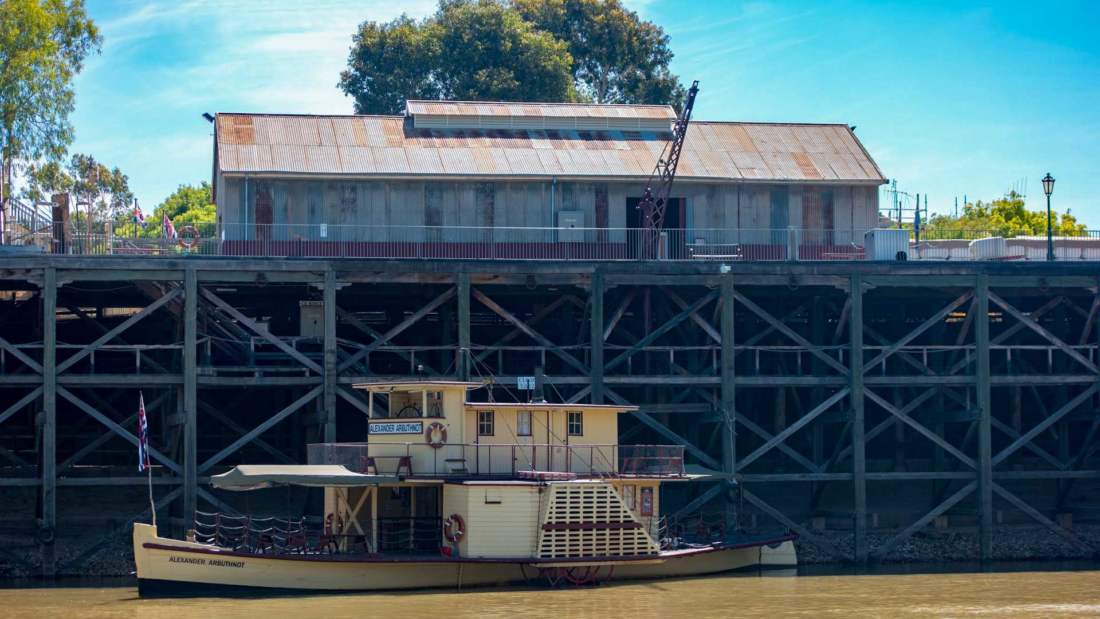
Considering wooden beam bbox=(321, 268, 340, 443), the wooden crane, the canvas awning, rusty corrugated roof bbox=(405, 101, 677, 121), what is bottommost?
the canvas awning

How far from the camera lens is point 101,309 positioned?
5575 cm

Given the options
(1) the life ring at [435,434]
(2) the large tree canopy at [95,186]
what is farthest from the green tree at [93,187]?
(1) the life ring at [435,434]

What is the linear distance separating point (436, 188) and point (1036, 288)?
19442mm

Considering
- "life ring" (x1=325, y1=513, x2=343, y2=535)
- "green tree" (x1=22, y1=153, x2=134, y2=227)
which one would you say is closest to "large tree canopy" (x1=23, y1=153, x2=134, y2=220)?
"green tree" (x1=22, y1=153, x2=134, y2=227)

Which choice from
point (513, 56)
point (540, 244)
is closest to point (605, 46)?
Answer: point (513, 56)

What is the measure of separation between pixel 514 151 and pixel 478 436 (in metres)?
16.9

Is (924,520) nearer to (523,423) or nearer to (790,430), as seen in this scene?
(790,430)

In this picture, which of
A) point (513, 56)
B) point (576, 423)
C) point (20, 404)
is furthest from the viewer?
point (513, 56)

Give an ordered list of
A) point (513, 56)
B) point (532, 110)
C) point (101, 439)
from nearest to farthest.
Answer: point (101, 439) < point (532, 110) < point (513, 56)

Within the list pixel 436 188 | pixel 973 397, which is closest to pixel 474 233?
pixel 436 188

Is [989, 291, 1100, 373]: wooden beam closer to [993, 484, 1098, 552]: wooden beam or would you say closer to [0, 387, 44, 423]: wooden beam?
[993, 484, 1098, 552]: wooden beam

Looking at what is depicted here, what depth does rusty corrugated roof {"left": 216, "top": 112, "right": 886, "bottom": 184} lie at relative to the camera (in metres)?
53.7

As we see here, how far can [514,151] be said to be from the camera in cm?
5591

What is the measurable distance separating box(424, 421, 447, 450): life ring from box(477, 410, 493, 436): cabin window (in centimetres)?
99
